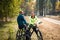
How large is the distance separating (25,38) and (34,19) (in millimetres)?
1329

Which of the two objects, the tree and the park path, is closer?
the park path

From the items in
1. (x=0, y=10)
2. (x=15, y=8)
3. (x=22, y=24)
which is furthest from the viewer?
(x=15, y=8)

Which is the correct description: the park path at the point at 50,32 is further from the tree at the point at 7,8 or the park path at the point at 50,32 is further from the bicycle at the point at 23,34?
the tree at the point at 7,8

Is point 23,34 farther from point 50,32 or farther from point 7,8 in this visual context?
point 7,8

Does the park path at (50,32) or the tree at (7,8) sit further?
the tree at (7,8)

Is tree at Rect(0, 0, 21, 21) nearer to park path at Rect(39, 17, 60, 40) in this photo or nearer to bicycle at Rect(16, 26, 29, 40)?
park path at Rect(39, 17, 60, 40)

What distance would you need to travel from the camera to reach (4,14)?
32.2 meters

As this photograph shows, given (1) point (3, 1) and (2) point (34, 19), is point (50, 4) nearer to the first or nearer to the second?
(1) point (3, 1)

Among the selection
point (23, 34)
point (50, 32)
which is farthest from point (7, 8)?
point (23, 34)

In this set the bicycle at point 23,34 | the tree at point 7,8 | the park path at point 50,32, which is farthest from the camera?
the tree at point 7,8

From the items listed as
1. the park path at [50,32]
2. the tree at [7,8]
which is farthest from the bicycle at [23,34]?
the tree at [7,8]

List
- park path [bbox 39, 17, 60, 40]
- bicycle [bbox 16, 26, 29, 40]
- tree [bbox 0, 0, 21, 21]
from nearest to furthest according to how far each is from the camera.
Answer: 1. bicycle [bbox 16, 26, 29, 40]
2. park path [bbox 39, 17, 60, 40]
3. tree [bbox 0, 0, 21, 21]

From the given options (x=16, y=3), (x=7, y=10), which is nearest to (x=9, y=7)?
(x=7, y=10)

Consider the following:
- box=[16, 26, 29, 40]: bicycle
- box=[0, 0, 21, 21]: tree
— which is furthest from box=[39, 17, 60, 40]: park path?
box=[0, 0, 21, 21]: tree
